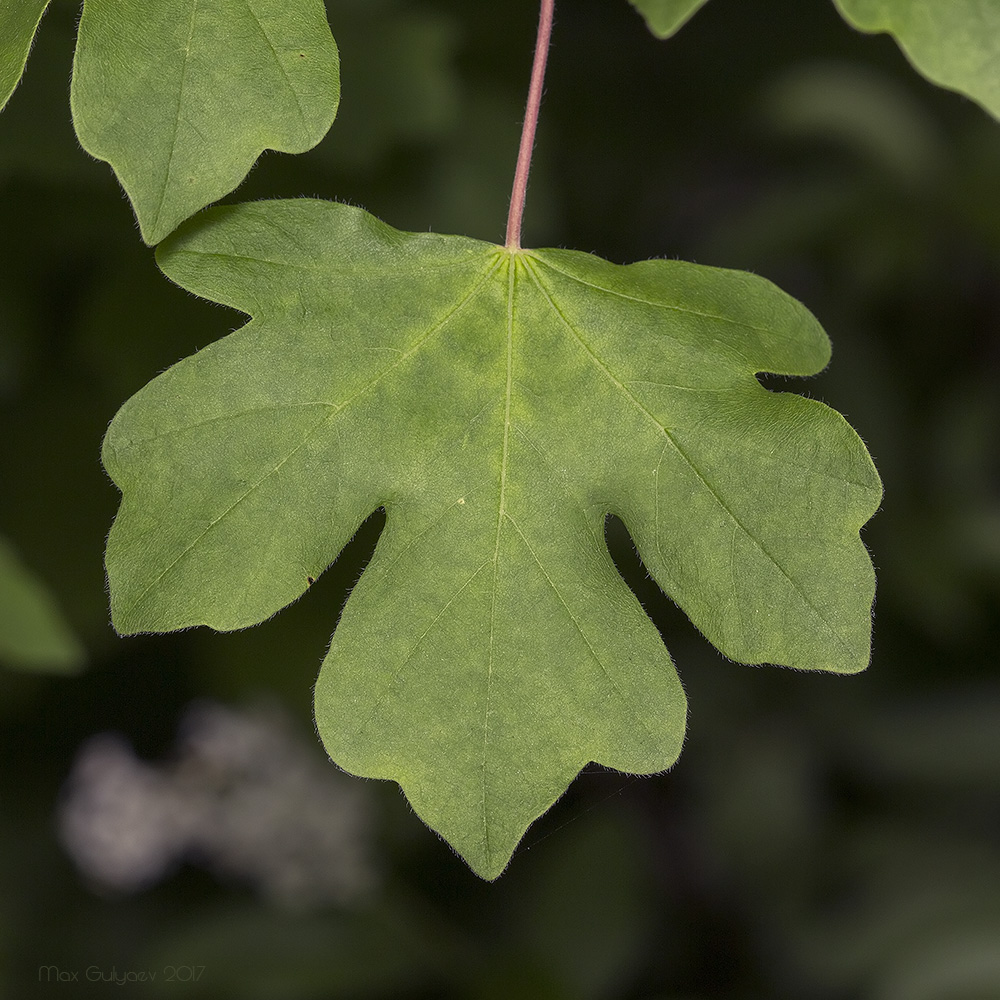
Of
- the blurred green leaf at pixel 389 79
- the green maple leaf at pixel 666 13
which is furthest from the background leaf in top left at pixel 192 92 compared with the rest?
the blurred green leaf at pixel 389 79

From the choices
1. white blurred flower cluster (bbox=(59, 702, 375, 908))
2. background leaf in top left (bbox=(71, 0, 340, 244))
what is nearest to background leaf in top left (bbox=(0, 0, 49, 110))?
background leaf in top left (bbox=(71, 0, 340, 244))

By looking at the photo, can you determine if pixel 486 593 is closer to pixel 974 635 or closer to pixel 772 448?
pixel 772 448

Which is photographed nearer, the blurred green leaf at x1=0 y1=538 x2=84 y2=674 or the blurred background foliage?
the blurred green leaf at x1=0 y1=538 x2=84 y2=674

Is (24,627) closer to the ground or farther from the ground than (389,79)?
closer to the ground

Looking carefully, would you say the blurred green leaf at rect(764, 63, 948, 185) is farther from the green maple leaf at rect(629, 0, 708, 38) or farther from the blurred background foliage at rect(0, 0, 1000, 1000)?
the green maple leaf at rect(629, 0, 708, 38)

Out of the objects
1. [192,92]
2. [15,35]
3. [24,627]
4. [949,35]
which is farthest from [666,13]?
[24,627]

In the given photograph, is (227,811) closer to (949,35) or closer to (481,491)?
(481,491)
